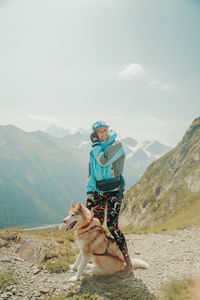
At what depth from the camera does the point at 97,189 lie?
242 inches

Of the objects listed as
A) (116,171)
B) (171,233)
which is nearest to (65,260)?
(116,171)

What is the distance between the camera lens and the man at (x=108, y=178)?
5891mm

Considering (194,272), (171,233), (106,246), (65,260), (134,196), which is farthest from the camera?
(134,196)

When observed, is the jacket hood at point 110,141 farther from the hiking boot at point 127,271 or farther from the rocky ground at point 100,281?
the rocky ground at point 100,281

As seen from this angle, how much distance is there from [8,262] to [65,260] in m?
2.05

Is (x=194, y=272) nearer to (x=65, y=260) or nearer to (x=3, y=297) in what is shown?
(x=65, y=260)

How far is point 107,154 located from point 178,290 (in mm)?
4096

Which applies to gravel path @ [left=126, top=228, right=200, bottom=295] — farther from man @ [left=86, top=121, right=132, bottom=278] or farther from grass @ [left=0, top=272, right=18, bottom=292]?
grass @ [left=0, top=272, right=18, bottom=292]

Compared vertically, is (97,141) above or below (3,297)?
above

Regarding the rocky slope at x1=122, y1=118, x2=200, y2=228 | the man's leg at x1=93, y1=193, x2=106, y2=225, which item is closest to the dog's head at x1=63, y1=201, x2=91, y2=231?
the man's leg at x1=93, y1=193, x2=106, y2=225

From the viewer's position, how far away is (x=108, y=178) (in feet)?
19.6

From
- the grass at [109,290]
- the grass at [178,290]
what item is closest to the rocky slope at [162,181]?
the grass at [178,290]

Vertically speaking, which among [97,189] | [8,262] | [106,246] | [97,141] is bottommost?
A: [8,262]

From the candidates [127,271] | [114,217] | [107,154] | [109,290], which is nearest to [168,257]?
[127,271]
